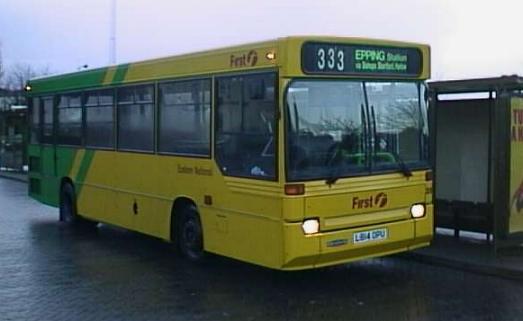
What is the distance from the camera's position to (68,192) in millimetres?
14094

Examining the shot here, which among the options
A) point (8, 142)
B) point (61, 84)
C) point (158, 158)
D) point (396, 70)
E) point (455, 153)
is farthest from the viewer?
point (8, 142)

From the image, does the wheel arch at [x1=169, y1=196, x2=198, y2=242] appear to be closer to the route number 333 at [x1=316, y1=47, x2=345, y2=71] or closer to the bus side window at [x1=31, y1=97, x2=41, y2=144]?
the route number 333 at [x1=316, y1=47, x2=345, y2=71]

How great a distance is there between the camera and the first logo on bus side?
851 cm

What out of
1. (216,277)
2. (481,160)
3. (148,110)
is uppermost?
(148,110)

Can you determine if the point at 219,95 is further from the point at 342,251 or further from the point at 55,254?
the point at 55,254

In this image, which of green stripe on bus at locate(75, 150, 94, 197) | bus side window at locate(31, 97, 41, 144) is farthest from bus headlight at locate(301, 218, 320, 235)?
bus side window at locate(31, 97, 41, 144)

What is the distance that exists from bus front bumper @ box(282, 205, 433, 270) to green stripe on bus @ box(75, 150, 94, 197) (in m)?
5.65

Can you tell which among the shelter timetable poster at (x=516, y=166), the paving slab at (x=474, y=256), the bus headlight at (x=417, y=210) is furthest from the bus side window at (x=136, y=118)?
the shelter timetable poster at (x=516, y=166)

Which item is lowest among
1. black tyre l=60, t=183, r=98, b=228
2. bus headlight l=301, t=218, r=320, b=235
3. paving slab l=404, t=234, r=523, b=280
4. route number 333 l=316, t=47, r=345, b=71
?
paving slab l=404, t=234, r=523, b=280

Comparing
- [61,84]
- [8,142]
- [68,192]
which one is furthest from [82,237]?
[8,142]

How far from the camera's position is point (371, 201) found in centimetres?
865

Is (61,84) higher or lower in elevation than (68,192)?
higher

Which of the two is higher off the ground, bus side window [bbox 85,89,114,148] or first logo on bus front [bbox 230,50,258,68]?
first logo on bus front [bbox 230,50,258,68]

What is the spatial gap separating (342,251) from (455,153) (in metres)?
3.74
